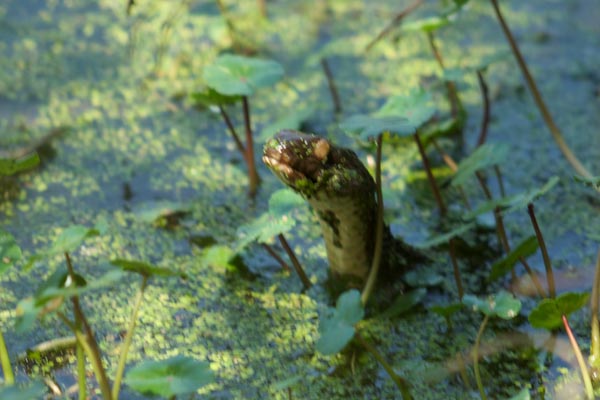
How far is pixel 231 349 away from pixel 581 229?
3.06 ft

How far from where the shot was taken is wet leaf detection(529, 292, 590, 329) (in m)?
1.34

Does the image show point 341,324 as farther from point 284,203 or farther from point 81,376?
point 81,376

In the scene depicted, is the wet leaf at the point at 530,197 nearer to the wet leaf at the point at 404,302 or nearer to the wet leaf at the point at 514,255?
the wet leaf at the point at 514,255

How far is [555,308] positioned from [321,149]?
498mm

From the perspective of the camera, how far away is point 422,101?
168 cm

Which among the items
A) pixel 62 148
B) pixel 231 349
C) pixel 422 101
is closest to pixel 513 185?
pixel 422 101

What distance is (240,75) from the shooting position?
179 cm

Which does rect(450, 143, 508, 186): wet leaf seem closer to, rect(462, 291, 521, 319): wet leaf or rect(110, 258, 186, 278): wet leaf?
rect(462, 291, 521, 319): wet leaf

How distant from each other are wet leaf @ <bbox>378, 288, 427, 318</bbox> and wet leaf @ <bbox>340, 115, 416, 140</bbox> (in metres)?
0.31

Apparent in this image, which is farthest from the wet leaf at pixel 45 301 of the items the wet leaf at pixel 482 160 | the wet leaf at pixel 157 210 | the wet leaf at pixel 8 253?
the wet leaf at pixel 482 160

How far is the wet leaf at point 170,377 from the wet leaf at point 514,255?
0.64 metres

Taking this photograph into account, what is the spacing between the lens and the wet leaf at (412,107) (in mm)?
1595

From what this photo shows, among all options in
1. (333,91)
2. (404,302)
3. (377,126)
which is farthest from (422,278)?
(333,91)

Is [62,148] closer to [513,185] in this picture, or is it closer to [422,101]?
[422,101]
